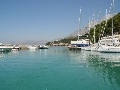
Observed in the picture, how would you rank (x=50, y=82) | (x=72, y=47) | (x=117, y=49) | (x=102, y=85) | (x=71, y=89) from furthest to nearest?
(x=72, y=47)
(x=117, y=49)
(x=50, y=82)
(x=102, y=85)
(x=71, y=89)

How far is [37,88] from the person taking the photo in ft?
72.8

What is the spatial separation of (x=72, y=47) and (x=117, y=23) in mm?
24182

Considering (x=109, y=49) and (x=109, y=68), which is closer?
(x=109, y=68)

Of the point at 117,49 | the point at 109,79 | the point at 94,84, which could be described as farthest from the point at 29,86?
the point at 117,49

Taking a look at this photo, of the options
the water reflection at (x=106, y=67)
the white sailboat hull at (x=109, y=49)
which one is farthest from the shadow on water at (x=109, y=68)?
the white sailboat hull at (x=109, y=49)

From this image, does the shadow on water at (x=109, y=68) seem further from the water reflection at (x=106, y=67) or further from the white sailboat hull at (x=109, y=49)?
the white sailboat hull at (x=109, y=49)

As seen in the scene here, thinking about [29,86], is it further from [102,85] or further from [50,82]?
[102,85]

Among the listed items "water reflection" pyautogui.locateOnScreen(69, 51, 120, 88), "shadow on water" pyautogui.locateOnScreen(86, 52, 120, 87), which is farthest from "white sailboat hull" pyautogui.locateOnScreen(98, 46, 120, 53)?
"shadow on water" pyautogui.locateOnScreen(86, 52, 120, 87)

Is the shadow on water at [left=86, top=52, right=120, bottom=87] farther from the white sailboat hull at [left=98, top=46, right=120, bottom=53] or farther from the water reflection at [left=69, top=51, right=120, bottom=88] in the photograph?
the white sailboat hull at [left=98, top=46, right=120, bottom=53]

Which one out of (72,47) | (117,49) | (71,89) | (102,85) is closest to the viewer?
(71,89)

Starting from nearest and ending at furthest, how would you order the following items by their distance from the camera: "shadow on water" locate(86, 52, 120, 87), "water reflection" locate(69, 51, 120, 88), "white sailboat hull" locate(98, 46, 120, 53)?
"water reflection" locate(69, 51, 120, 88) < "shadow on water" locate(86, 52, 120, 87) < "white sailboat hull" locate(98, 46, 120, 53)

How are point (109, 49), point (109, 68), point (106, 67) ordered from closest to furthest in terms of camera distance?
point (109, 68), point (106, 67), point (109, 49)

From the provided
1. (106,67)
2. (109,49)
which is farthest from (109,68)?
(109,49)

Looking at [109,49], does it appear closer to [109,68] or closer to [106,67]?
[106,67]
